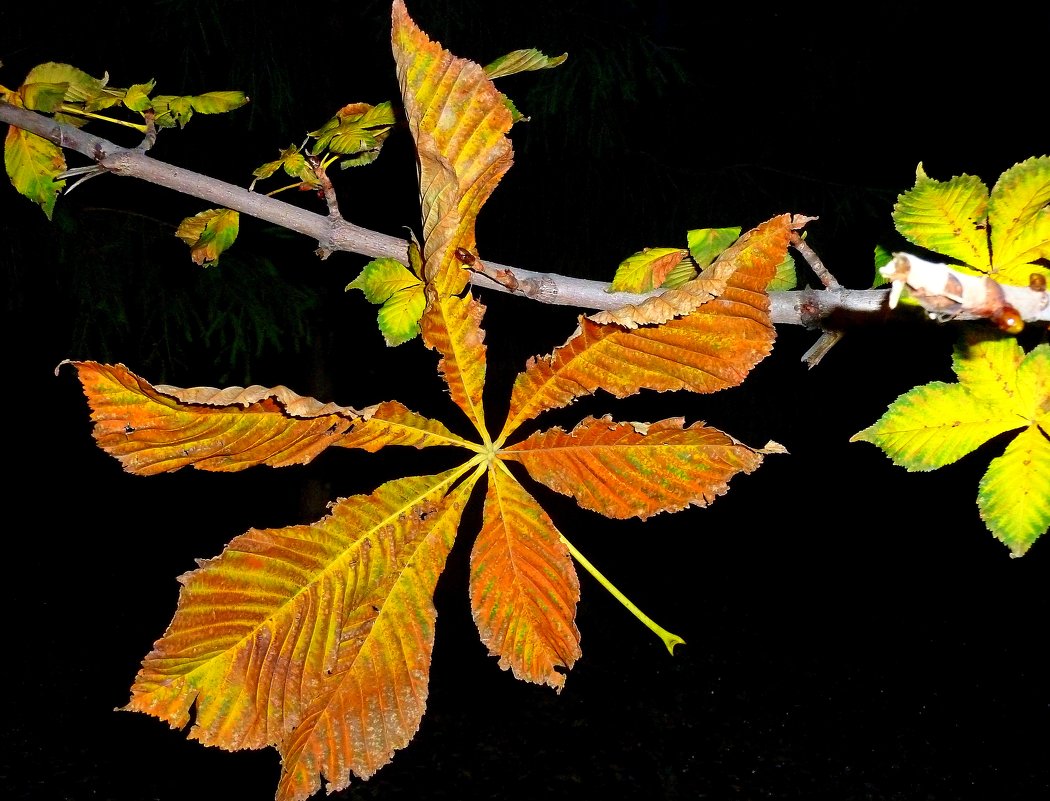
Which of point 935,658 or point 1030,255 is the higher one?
point 1030,255

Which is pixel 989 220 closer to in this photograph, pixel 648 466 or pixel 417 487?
pixel 648 466

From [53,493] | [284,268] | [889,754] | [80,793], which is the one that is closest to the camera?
[284,268]

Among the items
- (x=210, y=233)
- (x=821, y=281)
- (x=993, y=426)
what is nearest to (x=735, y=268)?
(x=821, y=281)

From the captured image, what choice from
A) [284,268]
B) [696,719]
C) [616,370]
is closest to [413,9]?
[284,268]

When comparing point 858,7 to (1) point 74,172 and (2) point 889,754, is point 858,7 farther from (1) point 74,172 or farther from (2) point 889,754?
(1) point 74,172

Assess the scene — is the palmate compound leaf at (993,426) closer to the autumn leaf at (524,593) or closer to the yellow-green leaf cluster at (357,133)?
the autumn leaf at (524,593)

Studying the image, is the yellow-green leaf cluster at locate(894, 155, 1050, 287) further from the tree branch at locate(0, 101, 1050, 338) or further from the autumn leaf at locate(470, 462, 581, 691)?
the autumn leaf at locate(470, 462, 581, 691)

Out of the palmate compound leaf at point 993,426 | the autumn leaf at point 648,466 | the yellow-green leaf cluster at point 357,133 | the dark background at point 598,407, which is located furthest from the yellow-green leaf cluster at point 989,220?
the dark background at point 598,407
